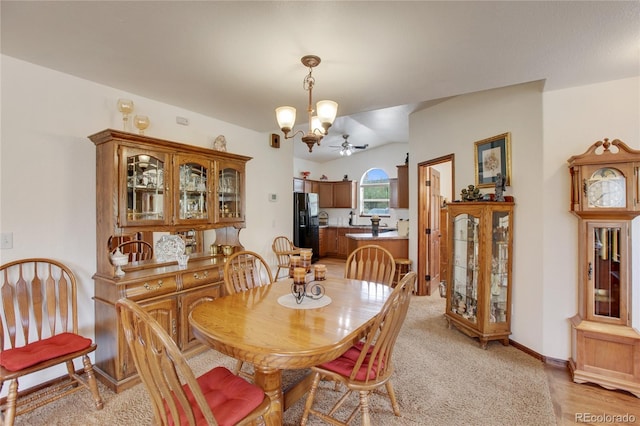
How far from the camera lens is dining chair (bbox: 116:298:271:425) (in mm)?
1111

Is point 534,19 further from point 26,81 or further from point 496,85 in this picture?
point 26,81

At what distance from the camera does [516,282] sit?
2984 mm

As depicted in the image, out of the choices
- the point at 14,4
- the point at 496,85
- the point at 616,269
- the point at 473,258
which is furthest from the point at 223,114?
the point at 616,269

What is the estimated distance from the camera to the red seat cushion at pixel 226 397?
4.26 ft

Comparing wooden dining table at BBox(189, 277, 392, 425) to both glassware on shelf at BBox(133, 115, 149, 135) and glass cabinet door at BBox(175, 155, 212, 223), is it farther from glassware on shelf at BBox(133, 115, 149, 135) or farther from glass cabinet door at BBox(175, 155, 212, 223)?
glassware on shelf at BBox(133, 115, 149, 135)

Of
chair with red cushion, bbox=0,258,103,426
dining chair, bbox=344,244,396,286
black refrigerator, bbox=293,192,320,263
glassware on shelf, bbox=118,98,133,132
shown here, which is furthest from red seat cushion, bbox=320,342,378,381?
black refrigerator, bbox=293,192,320,263

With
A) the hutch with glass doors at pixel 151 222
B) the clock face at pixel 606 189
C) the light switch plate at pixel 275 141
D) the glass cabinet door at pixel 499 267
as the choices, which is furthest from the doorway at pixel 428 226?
the hutch with glass doors at pixel 151 222

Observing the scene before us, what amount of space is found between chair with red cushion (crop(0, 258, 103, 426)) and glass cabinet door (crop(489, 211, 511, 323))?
11.2 ft

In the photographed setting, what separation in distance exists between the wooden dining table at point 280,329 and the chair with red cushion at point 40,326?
3.37 feet

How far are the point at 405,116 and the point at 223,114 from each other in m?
3.40

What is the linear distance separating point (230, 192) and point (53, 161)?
57.1 inches

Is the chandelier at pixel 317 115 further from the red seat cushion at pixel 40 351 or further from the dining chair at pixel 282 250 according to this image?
the dining chair at pixel 282 250

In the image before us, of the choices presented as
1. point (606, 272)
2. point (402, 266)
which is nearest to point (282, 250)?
point (402, 266)

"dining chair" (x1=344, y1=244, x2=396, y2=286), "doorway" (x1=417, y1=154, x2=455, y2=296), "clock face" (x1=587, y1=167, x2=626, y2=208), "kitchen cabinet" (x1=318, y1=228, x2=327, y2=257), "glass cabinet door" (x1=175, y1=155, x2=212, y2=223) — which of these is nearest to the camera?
"clock face" (x1=587, y1=167, x2=626, y2=208)
